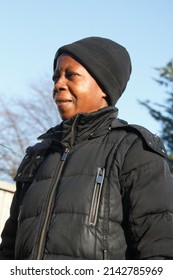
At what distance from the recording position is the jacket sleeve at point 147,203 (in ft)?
5.79

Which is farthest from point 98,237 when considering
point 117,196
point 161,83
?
point 161,83

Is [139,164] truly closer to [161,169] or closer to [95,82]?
[161,169]

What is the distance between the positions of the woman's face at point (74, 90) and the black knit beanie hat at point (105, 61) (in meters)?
0.03

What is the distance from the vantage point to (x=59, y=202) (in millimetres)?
1944

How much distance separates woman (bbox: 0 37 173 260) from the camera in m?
1.82

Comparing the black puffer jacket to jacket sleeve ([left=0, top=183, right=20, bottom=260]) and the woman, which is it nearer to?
the woman

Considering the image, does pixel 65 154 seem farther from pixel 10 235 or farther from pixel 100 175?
pixel 10 235

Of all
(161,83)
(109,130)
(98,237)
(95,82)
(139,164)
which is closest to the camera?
(98,237)

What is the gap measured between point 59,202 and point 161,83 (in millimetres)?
23763

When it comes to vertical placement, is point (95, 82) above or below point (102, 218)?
above

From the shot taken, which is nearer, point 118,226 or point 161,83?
Result: point 118,226

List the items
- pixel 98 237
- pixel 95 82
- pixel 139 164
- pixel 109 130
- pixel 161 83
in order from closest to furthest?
pixel 98 237, pixel 139 164, pixel 109 130, pixel 95 82, pixel 161 83

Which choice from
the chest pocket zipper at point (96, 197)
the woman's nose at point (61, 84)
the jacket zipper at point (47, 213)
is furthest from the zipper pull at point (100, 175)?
the woman's nose at point (61, 84)

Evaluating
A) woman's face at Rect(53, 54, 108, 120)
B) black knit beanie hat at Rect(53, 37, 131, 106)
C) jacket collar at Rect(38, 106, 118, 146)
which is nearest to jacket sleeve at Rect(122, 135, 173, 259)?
jacket collar at Rect(38, 106, 118, 146)
